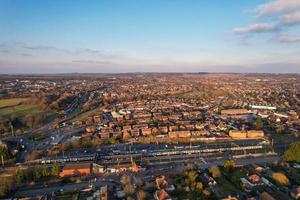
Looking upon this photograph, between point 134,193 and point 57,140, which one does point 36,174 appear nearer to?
point 134,193

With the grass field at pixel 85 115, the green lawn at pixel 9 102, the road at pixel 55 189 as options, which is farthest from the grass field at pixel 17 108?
the road at pixel 55 189

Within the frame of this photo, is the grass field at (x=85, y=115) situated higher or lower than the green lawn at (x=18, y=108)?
lower

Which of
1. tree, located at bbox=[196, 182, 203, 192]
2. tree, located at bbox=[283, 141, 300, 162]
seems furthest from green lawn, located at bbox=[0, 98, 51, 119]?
tree, located at bbox=[283, 141, 300, 162]

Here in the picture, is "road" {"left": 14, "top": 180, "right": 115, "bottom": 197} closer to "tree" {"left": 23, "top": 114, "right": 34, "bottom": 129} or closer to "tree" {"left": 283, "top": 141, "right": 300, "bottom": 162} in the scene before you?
"tree" {"left": 283, "top": 141, "right": 300, "bottom": 162}

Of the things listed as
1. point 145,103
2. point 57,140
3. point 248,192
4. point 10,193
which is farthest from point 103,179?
point 145,103

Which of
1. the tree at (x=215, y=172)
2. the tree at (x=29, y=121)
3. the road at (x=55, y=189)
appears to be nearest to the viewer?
the road at (x=55, y=189)

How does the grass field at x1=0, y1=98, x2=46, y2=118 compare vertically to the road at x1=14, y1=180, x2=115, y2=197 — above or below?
above

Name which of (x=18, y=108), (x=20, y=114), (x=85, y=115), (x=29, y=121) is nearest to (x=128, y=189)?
(x=29, y=121)

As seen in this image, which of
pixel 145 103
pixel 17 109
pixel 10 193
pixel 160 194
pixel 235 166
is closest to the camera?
pixel 160 194

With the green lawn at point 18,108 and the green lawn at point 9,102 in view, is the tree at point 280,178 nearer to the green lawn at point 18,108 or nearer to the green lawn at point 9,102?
the green lawn at point 18,108
